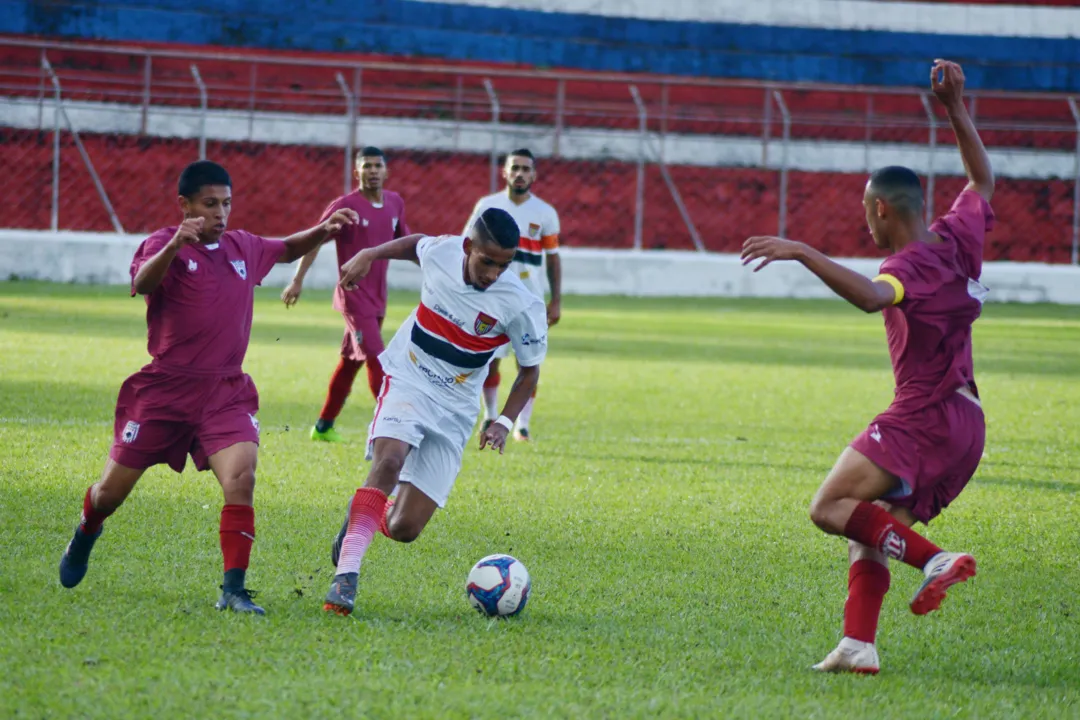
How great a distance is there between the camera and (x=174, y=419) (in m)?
5.23

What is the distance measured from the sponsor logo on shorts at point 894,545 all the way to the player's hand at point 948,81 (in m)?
1.71

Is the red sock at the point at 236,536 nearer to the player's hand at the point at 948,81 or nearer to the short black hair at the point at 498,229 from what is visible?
the short black hair at the point at 498,229

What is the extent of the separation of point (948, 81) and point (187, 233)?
2875 mm

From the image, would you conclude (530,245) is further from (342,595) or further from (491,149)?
(491,149)

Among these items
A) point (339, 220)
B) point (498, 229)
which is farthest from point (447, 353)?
A: point (339, 220)

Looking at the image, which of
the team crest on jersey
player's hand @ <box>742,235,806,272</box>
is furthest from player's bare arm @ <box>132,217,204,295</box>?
Answer: player's hand @ <box>742,235,806,272</box>

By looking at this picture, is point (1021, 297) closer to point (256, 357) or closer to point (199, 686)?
point (256, 357)

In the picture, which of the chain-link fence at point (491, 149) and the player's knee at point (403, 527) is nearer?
the player's knee at point (403, 527)

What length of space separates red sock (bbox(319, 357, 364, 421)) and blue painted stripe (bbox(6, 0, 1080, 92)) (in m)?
22.7

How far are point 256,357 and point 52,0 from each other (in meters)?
18.5

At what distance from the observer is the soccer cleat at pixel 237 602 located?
498 cm

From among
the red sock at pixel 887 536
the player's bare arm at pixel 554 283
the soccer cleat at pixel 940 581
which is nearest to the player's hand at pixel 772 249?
the red sock at pixel 887 536

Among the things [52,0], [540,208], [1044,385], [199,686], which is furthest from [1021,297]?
[199,686]

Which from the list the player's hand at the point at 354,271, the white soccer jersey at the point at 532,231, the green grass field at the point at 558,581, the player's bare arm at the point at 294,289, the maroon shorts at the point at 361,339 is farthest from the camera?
the white soccer jersey at the point at 532,231
